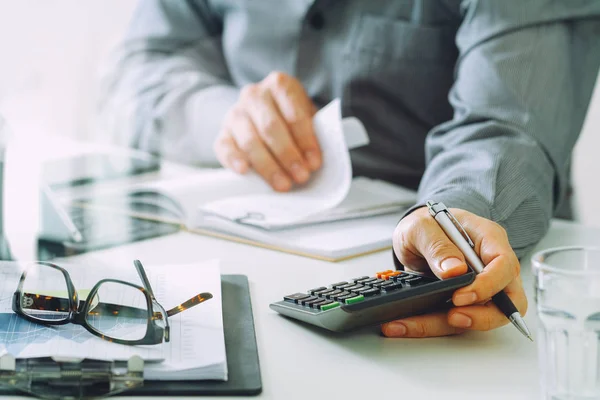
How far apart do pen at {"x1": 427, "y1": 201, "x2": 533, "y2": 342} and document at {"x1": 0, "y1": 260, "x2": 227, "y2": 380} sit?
0.21 meters

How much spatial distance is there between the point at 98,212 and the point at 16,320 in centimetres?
45

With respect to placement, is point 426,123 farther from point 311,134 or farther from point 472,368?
point 472,368

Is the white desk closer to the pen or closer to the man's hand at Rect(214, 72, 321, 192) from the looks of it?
the pen

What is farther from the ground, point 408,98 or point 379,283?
point 408,98

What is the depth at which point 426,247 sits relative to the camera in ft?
2.09

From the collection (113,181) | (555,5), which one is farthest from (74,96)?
(555,5)

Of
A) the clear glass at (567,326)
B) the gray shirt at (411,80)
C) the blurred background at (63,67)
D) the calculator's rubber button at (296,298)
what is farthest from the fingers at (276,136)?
the blurred background at (63,67)

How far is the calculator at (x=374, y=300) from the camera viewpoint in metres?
0.57

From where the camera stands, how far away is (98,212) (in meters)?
1.00

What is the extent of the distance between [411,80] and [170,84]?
1.53 feet

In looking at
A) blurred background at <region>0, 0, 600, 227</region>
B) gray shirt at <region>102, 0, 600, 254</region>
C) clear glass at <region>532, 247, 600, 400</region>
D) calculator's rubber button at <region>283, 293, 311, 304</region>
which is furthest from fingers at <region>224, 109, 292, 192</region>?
blurred background at <region>0, 0, 600, 227</region>

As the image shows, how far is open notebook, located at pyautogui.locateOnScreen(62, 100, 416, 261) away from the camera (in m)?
0.88

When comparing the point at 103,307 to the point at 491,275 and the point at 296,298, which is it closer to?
the point at 296,298

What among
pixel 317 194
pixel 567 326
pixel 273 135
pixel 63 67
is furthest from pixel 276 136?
pixel 63 67
